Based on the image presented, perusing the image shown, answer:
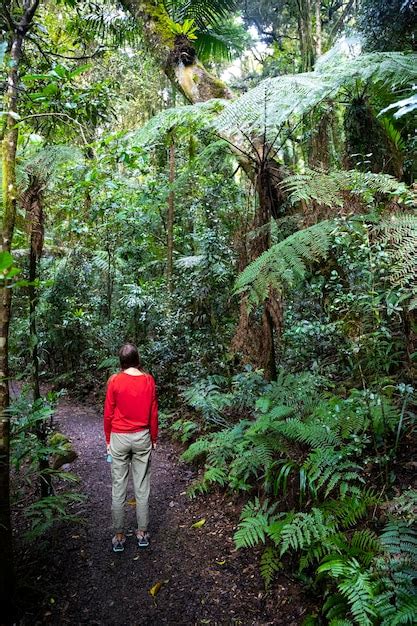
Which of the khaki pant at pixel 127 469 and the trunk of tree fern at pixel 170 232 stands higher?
the trunk of tree fern at pixel 170 232

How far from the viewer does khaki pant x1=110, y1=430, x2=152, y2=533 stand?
363 cm

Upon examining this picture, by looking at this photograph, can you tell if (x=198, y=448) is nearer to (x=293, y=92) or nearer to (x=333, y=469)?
(x=333, y=469)

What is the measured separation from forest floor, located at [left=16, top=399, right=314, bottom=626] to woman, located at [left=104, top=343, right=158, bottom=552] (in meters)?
0.26

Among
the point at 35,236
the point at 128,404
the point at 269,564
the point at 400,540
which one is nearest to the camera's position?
the point at 400,540

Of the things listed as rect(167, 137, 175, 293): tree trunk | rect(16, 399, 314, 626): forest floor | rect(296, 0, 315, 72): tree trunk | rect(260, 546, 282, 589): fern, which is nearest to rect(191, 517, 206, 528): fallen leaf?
rect(16, 399, 314, 626): forest floor

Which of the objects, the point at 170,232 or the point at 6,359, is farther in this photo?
the point at 170,232

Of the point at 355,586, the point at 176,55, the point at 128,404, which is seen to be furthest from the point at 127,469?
the point at 176,55

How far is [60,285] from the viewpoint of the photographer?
9.26 metres

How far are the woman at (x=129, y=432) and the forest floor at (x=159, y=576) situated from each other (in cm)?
26

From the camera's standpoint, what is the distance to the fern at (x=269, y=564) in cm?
300

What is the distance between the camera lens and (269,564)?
121 inches

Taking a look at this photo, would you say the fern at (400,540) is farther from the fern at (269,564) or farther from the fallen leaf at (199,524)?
the fallen leaf at (199,524)

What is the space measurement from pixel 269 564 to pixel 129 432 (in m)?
1.50

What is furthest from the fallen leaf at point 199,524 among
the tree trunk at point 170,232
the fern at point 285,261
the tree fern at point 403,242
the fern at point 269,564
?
the tree trunk at point 170,232
